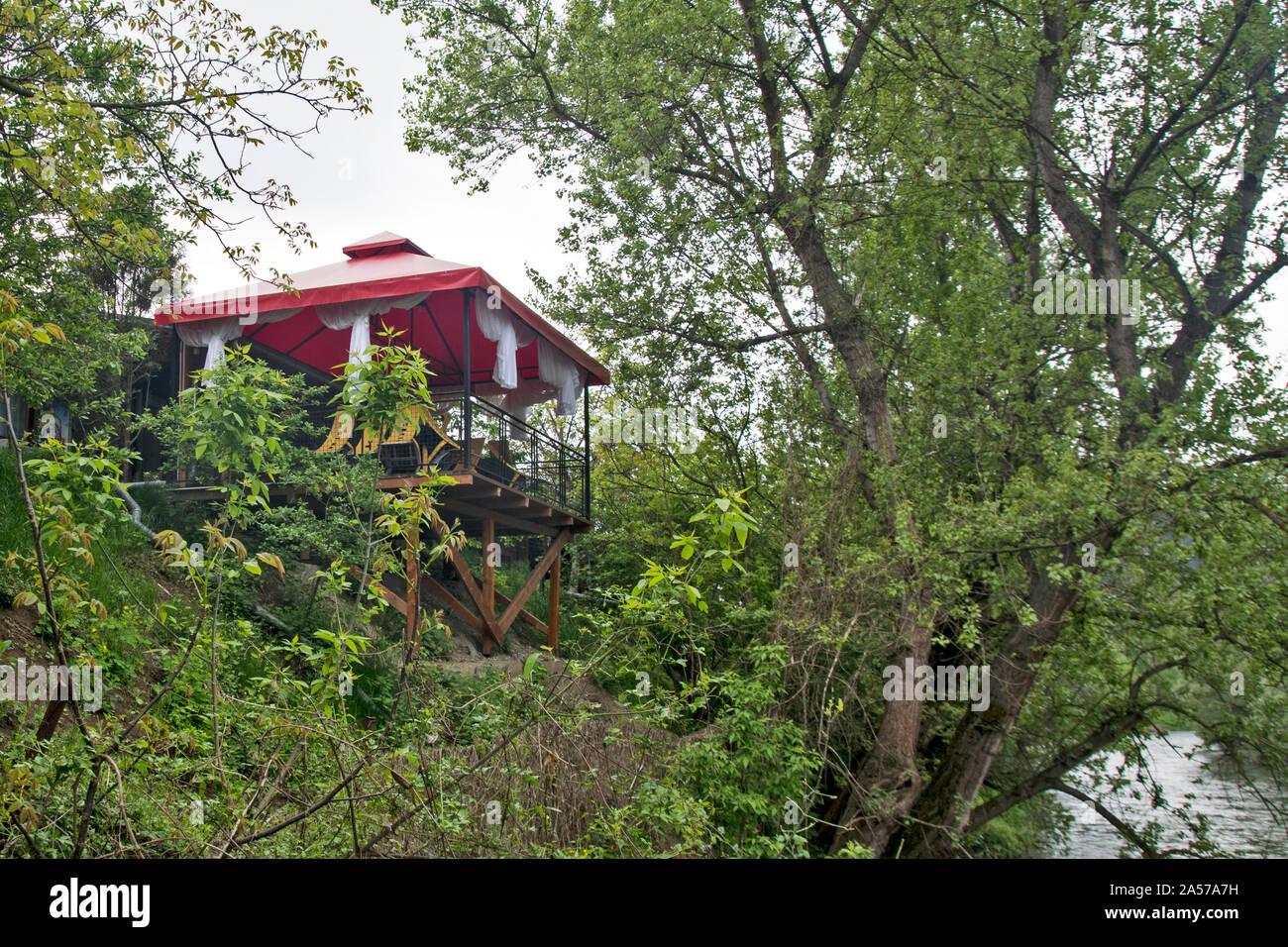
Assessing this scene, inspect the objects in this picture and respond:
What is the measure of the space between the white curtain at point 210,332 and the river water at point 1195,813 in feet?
36.5

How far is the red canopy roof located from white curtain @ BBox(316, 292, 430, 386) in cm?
11

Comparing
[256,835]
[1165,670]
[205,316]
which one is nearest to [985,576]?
[1165,670]

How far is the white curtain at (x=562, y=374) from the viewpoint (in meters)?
12.8

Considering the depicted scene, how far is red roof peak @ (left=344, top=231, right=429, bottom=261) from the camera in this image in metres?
12.5

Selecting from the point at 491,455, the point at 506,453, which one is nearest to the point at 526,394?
the point at 506,453

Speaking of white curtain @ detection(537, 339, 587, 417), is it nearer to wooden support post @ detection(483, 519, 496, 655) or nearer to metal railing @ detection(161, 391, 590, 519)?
metal railing @ detection(161, 391, 590, 519)

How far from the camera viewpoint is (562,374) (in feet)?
43.7

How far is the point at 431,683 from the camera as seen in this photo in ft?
22.3

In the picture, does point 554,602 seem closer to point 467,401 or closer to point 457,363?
point 457,363

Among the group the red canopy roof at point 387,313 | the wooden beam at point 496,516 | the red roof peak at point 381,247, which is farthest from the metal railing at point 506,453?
the red roof peak at point 381,247

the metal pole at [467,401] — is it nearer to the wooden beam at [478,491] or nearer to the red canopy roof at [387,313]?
the red canopy roof at [387,313]
